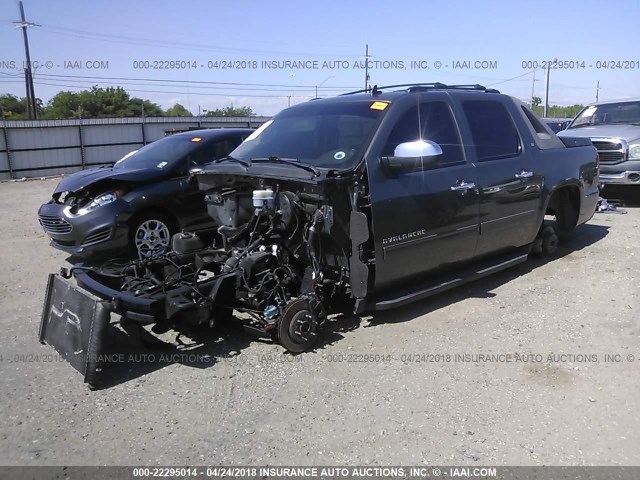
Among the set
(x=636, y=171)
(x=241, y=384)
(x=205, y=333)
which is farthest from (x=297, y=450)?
(x=636, y=171)

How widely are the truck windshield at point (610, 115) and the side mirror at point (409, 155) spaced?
29.4 feet

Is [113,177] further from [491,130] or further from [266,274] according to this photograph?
[491,130]

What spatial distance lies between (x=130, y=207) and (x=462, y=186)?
12.8 ft

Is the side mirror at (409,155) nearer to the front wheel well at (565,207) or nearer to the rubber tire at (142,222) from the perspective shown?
the front wheel well at (565,207)

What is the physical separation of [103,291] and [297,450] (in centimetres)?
194

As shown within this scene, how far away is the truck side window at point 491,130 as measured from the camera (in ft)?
17.4

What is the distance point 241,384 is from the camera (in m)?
3.81

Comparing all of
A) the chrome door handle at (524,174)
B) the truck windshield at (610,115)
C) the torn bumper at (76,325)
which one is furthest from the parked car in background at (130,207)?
the truck windshield at (610,115)

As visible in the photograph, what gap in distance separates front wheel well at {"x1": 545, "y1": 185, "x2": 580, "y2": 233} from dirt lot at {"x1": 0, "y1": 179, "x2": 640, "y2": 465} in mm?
1715

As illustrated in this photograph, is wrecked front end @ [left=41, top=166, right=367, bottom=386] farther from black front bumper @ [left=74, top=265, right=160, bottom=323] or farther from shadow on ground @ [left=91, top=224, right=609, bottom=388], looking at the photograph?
shadow on ground @ [left=91, top=224, right=609, bottom=388]

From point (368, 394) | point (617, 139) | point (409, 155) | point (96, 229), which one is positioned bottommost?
point (368, 394)

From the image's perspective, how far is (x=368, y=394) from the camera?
12.0 ft

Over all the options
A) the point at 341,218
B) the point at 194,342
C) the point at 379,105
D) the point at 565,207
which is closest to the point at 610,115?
the point at 565,207

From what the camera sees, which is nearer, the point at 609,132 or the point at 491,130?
the point at 491,130
